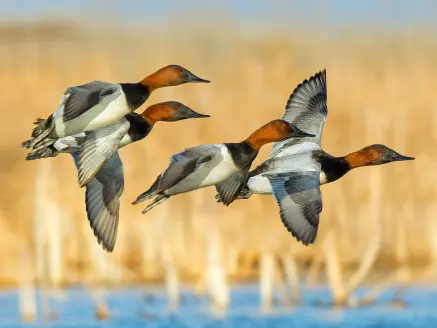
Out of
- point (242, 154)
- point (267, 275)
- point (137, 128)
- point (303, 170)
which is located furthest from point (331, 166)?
point (267, 275)

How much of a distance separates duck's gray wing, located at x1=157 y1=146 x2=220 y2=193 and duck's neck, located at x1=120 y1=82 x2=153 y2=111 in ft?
2.00

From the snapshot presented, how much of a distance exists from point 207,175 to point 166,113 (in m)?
1.17

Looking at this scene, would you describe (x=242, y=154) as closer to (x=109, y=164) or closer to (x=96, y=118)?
(x=96, y=118)

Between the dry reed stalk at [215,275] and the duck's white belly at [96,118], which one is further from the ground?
the duck's white belly at [96,118]

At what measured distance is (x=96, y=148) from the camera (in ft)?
37.8

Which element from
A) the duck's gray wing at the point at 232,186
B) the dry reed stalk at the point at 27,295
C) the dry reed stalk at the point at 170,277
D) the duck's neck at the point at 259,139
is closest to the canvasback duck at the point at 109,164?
the duck's neck at the point at 259,139

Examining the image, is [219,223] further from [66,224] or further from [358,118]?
[358,118]

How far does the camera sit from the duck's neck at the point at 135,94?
1170 cm

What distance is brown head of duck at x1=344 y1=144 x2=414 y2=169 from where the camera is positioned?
12.5m

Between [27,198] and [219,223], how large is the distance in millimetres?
5938

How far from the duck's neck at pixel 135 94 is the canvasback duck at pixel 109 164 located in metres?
0.33

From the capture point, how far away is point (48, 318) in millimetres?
25797

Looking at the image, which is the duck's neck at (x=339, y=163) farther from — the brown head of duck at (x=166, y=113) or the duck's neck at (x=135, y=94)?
the duck's neck at (x=135, y=94)

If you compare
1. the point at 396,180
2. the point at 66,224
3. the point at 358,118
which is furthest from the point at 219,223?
the point at 358,118
